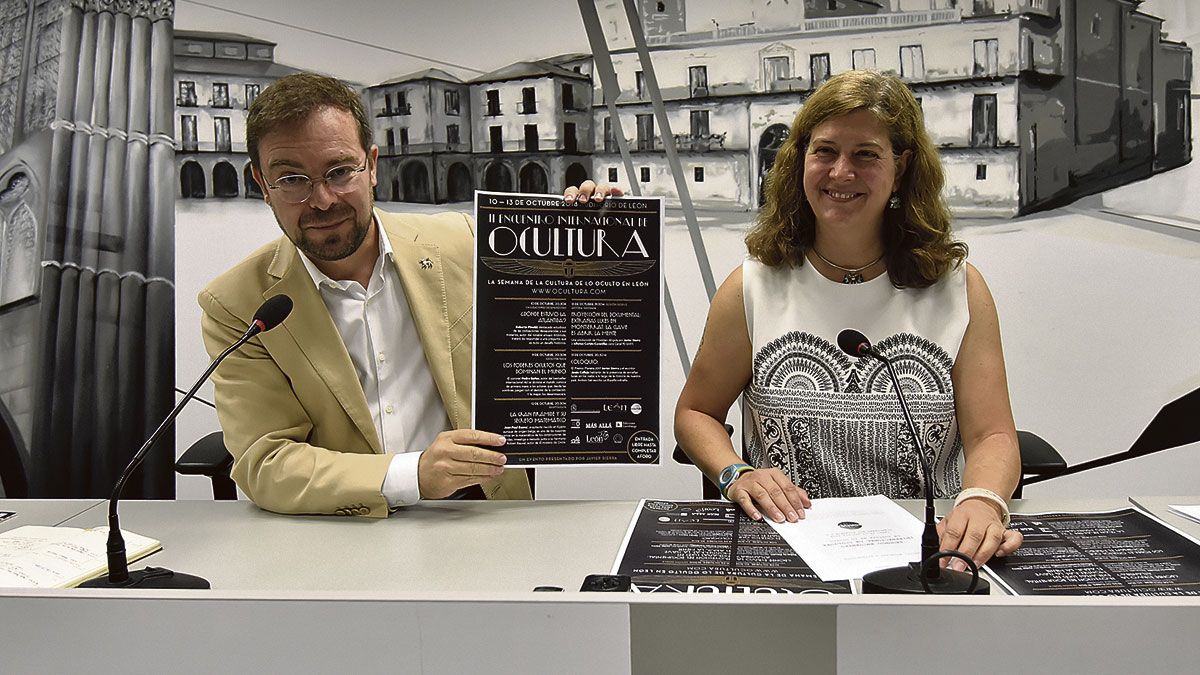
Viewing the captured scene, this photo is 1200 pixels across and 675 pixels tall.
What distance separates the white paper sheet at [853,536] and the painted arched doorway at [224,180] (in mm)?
2611

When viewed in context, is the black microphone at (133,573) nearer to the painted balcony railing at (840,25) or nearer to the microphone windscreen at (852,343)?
the microphone windscreen at (852,343)

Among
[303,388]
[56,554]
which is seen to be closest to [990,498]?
[303,388]

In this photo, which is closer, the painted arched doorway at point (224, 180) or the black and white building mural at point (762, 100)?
the black and white building mural at point (762, 100)

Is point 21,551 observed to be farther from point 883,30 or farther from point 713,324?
point 883,30

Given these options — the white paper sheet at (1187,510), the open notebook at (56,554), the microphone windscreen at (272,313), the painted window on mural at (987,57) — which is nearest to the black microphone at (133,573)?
the microphone windscreen at (272,313)

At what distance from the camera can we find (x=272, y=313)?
143cm

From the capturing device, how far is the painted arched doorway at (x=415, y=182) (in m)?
3.46

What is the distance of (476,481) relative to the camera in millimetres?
1755

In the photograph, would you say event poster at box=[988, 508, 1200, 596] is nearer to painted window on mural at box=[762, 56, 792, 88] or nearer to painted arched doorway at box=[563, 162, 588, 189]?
painted window on mural at box=[762, 56, 792, 88]

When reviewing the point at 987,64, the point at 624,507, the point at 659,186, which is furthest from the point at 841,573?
the point at 987,64

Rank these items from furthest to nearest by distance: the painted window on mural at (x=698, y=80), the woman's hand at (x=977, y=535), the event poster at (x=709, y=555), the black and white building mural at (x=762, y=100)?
the painted window on mural at (x=698, y=80) < the black and white building mural at (x=762, y=100) < the woman's hand at (x=977, y=535) < the event poster at (x=709, y=555)

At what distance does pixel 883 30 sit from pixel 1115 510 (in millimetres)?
2021

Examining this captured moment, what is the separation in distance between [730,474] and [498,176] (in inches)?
76.1

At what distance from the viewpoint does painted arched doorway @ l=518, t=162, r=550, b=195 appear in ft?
11.2
